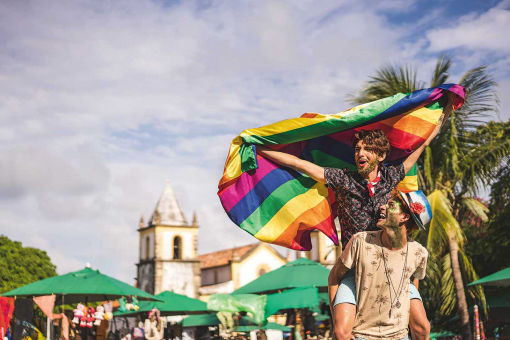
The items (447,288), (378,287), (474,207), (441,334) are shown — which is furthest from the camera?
(441,334)

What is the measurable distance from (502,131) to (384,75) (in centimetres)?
428

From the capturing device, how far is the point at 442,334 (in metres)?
18.5

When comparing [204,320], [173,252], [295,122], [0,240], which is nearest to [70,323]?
[204,320]

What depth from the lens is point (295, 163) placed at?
189 inches

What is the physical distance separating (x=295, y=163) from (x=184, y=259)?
62865mm

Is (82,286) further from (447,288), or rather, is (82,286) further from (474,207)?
(474,207)

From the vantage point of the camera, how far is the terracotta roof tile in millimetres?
68062

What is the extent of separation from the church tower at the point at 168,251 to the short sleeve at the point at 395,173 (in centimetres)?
6107

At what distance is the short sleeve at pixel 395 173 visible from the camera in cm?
457

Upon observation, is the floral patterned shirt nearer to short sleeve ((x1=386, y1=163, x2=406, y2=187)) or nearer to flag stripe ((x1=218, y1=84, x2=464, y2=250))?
short sleeve ((x1=386, y1=163, x2=406, y2=187))

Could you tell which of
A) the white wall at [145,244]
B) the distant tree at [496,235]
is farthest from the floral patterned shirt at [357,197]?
the white wall at [145,244]

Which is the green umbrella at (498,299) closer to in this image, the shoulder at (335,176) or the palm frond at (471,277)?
the palm frond at (471,277)

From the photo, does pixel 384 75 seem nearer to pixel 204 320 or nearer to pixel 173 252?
pixel 204 320

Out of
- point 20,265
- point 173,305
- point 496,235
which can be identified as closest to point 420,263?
point 496,235
